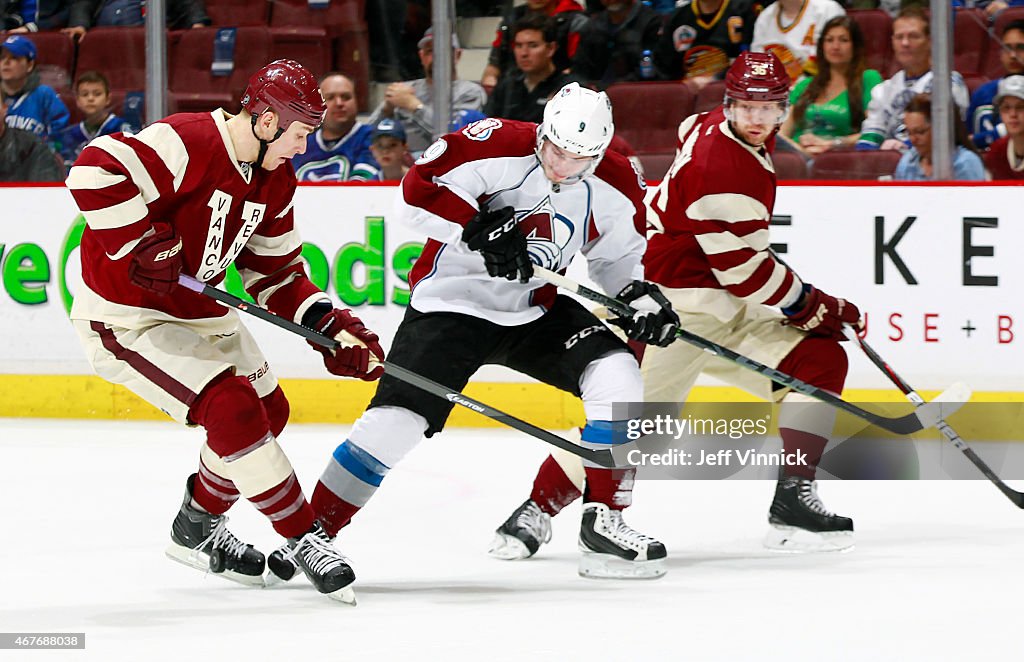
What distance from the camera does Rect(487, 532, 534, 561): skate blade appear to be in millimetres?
3557

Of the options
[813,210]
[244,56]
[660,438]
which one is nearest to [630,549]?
[660,438]

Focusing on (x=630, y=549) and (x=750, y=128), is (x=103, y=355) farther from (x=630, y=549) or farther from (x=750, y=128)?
(x=750, y=128)

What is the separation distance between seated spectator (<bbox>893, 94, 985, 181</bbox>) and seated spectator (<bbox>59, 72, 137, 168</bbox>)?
2.85 meters

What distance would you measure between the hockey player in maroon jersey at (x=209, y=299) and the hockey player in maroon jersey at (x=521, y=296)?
147 mm

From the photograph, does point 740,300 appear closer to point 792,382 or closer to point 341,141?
point 792,382

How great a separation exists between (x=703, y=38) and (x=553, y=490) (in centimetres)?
235

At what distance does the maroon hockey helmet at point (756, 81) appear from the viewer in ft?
11.7

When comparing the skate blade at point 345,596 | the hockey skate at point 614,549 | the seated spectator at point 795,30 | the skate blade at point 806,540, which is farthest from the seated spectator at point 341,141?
the skate blade at point 345,596

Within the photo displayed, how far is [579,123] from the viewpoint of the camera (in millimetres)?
3148

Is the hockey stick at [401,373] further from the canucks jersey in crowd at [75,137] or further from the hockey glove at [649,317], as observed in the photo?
the canucks jersey in crowd at [75,137]

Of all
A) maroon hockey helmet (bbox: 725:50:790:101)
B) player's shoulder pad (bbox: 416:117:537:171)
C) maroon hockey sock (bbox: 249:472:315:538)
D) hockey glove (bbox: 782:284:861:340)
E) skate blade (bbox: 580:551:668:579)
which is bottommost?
skate blade (bbox: 580:551:668:579)

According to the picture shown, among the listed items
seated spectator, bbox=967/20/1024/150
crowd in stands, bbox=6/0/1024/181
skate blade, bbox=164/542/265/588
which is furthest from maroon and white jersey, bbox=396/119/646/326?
seated spectator, bbox=967/20/1024/150

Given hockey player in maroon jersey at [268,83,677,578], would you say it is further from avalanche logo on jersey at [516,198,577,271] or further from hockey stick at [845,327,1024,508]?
hockey stick at [845,327,1024,508]

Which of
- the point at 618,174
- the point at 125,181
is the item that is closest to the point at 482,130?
the point at 618,174
